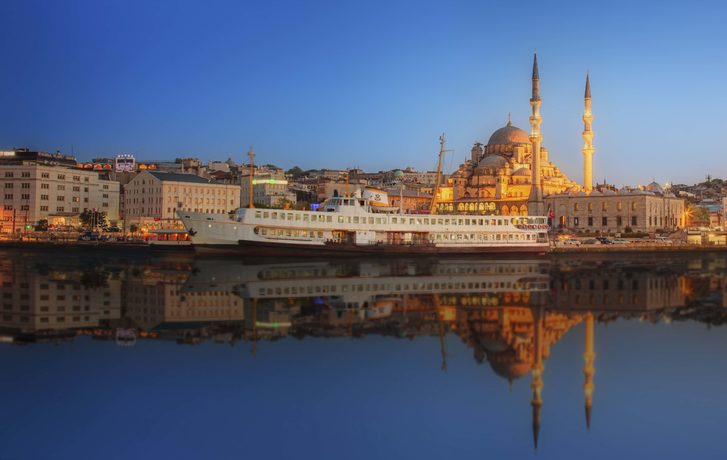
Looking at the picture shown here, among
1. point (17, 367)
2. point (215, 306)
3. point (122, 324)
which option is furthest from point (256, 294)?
point (17, 367)

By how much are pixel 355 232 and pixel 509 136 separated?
2190 inches

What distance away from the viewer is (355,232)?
47375 mm

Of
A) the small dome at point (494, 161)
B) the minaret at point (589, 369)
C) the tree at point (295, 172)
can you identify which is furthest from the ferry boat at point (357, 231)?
the tree at point (295, 172)

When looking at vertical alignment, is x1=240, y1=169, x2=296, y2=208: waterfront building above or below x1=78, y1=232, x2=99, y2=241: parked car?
above

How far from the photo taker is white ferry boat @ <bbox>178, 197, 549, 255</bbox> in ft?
147

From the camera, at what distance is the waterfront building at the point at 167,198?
247ft

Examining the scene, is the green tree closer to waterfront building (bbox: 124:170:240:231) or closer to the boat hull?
waterfront building (bbox: 124:170:240:231)

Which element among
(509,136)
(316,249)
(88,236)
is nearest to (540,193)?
(509,136)

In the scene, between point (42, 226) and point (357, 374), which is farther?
point (42, 226)

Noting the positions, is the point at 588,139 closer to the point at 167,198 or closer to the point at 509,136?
the point at 509,136

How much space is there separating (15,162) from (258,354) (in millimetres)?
75781

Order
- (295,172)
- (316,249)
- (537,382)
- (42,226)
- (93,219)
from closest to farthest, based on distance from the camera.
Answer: (537,382) < (316,249) < (42,226) < (93,219) < (295,172)

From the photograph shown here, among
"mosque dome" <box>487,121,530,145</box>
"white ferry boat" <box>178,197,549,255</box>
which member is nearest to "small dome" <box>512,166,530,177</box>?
"mosque dome" <box>487,121,530,145</box>

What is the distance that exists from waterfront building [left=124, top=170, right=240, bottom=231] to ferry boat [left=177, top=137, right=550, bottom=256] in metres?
30.3
